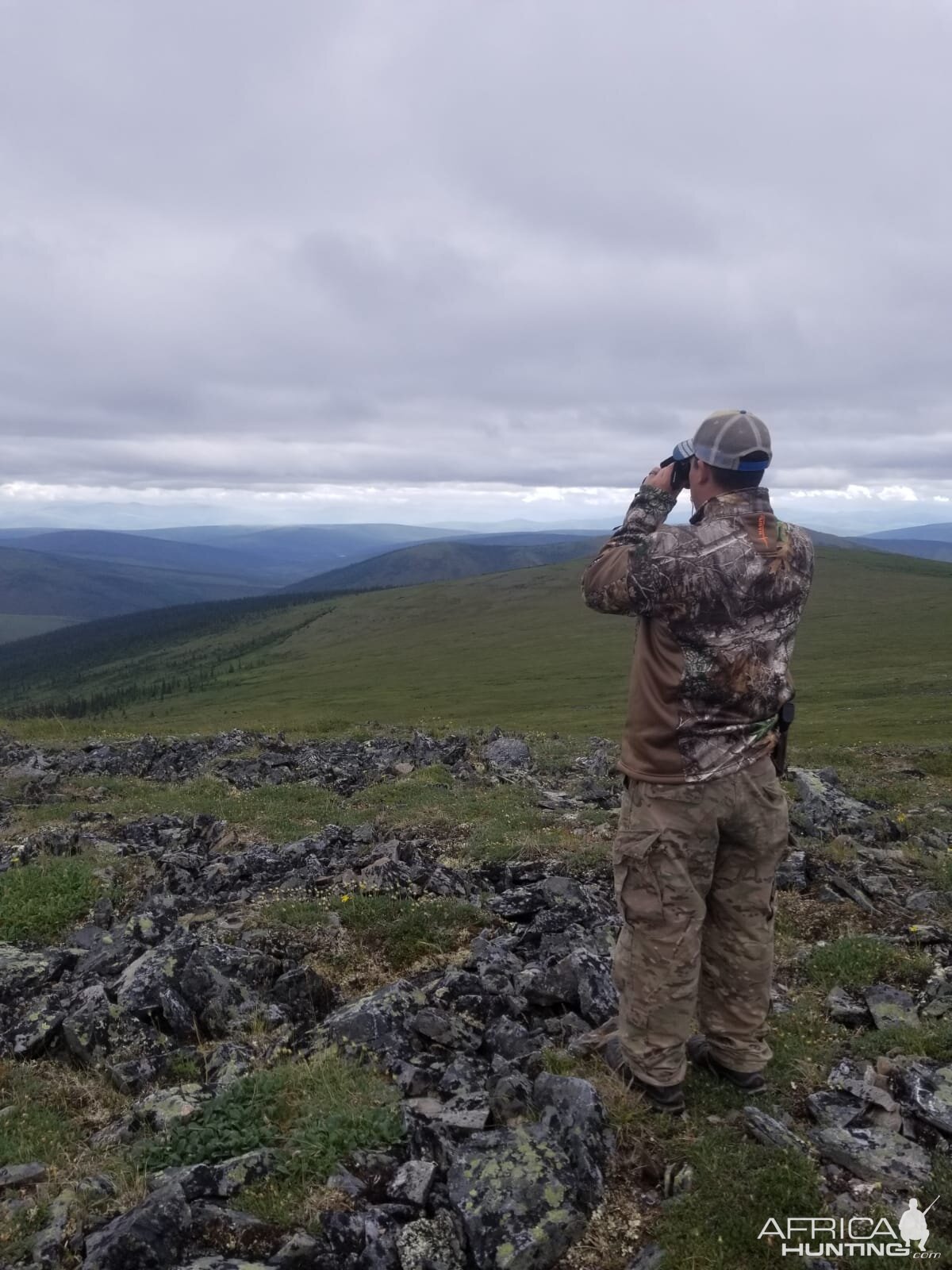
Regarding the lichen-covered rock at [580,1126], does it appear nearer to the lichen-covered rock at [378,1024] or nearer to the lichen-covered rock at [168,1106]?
the lichen-covered rock at [378,1024]

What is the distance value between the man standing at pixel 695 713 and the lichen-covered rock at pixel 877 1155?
109 centimetres

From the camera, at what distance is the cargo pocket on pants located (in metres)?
6.42

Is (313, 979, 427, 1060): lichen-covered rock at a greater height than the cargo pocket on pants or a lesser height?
lesser

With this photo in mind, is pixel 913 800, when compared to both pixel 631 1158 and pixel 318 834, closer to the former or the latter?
pixel 318 834

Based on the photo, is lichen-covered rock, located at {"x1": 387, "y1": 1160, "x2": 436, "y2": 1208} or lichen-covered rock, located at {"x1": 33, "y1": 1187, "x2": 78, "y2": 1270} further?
lichen-covered rock, located at {"x1": 387, "y1": 1160, "x2": 436, "y2": 1208}

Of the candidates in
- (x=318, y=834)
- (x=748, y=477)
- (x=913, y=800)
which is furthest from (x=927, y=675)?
(x=748, y=477)

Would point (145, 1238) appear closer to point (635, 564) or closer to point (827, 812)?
point (635, 564)

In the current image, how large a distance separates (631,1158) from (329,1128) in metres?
2.20

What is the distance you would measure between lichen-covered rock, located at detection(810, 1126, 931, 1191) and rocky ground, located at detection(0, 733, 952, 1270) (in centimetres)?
2

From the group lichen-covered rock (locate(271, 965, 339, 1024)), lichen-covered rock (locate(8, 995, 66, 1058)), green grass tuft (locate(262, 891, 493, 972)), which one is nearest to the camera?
lichen-covered rock (locate(8, 995, 66, 1058))

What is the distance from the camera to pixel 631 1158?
5.91 metres

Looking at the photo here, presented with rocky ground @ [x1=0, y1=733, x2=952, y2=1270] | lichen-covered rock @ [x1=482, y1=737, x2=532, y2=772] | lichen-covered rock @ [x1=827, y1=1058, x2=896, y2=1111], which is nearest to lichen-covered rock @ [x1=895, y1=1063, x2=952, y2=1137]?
rocky ground @ [x1=0, y1=733, x2=952, y2=1270]

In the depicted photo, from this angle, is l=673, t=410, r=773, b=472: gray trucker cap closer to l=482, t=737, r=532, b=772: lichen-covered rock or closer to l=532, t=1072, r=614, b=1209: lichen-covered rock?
l=532, t=1072, r=614, b=1209: lichen-covered rock

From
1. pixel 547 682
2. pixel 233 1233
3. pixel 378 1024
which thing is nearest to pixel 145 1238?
pixel 233 1233
